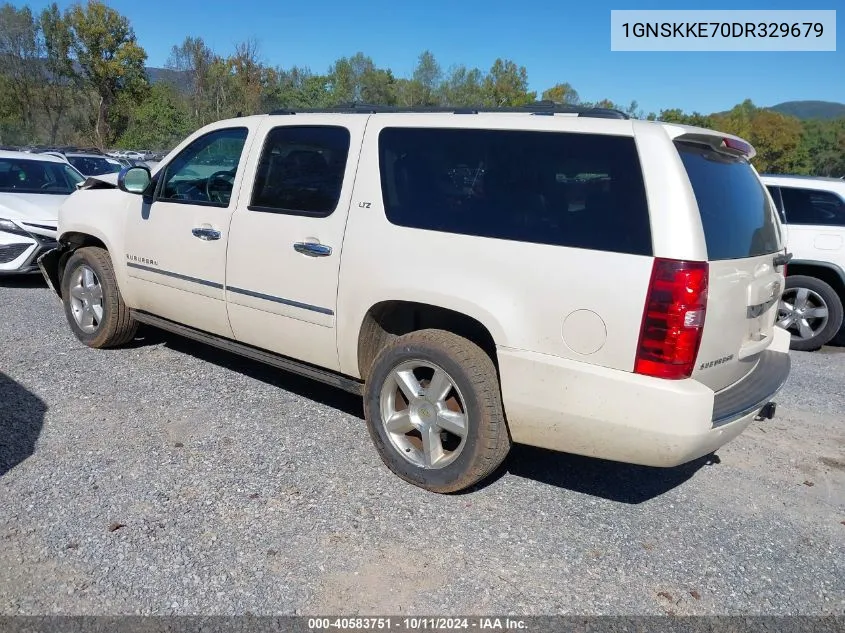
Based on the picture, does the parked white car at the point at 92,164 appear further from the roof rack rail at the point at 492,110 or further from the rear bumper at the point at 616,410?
the rear bumper at the point at 616,410

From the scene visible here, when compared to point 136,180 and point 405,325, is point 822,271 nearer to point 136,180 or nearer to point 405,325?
point 405,325

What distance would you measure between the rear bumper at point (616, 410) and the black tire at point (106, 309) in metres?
3.47

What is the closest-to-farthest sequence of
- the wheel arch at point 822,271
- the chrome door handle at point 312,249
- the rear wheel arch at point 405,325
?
the rear wheel arch at point 405,325 < the chrome door handle at point 312,249 < the wheel arch at point 822,271

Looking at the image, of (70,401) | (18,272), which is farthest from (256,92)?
(70,401)

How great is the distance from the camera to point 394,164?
12.8ft

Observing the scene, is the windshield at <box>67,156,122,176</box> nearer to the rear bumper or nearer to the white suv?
the white suv

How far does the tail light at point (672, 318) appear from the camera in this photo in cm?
295


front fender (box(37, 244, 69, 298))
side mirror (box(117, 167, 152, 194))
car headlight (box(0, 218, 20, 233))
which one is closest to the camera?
side mirror (box(117, 167, 152, 194))

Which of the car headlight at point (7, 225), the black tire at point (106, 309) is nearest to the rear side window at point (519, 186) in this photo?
the black tire at point (106, 309)

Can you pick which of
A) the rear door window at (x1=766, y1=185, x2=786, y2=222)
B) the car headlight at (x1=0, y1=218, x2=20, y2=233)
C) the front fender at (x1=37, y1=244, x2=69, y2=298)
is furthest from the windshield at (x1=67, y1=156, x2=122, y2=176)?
the rear door window at (x1=766, y1=185, x2=786, y2=222)

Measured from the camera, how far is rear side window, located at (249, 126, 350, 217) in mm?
4109

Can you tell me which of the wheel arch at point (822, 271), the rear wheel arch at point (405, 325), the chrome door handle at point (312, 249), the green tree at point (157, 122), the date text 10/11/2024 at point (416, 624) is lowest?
the date text 10/11/2024 at point (416, 624)

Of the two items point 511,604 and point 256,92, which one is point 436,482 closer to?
point 511,604

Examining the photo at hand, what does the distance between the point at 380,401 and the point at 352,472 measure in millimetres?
429
